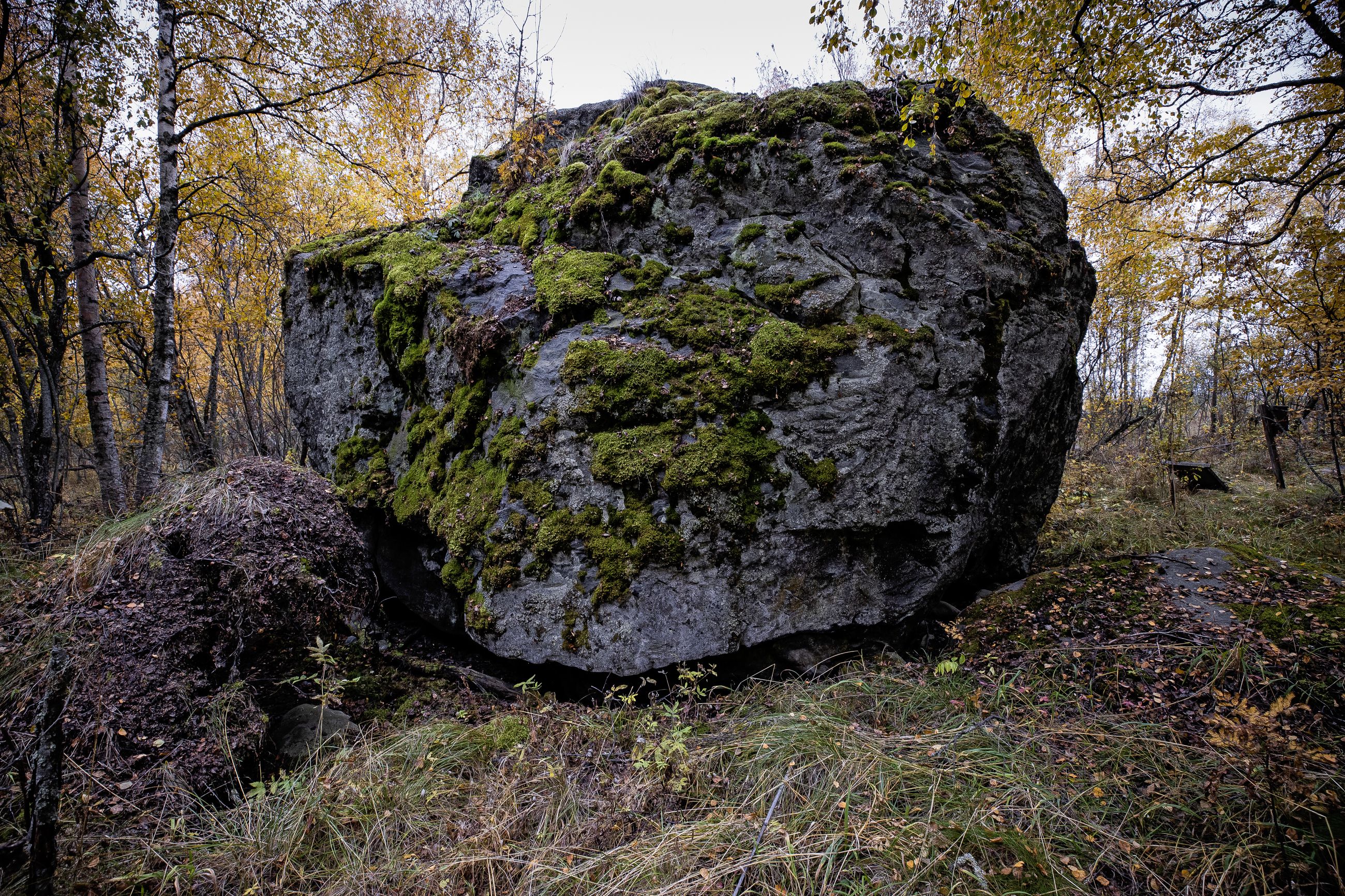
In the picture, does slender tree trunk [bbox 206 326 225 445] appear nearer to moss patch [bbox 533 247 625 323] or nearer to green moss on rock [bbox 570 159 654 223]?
moss patch [bbox 533 247 625 323]

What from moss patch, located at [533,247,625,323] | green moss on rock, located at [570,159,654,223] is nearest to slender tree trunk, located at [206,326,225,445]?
moss patch, located at [533,247,625,323]

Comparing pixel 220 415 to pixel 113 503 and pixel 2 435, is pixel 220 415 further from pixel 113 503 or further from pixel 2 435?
pixel 113 503

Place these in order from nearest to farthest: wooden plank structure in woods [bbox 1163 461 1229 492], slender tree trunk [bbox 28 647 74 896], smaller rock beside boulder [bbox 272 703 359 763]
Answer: slender tree trunk [bbox 28 647 74 896] → smaller rock beside boulder [bbox 272 703 359 763] → wooden plank structure in woods [bbox 1163 461 1229 492]

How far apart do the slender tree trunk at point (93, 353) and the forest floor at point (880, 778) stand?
5.77 m

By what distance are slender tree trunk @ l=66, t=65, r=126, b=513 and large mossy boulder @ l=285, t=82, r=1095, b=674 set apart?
330cm

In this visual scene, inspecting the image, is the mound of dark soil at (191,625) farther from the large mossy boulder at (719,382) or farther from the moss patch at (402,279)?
the moss patch at (402,279)

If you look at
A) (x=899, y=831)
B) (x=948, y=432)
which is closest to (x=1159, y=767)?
(x=899, y=831)

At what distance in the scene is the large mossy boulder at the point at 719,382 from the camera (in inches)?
147

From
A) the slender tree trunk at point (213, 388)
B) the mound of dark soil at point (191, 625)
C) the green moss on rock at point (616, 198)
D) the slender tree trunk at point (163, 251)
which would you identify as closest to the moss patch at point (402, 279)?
the green moss on rock at point (616, 198)

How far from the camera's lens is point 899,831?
2.15 metres

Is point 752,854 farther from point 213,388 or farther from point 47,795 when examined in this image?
point 213,388

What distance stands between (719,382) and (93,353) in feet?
28.4

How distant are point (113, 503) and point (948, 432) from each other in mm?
10084

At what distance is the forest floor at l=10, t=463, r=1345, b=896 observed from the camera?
2029 millimetres
